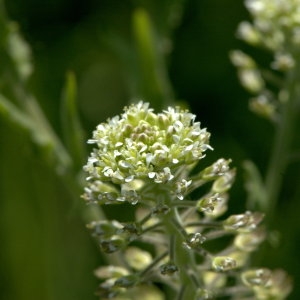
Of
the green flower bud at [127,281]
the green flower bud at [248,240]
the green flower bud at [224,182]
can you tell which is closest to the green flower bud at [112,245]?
the green flower bud at [127,281]

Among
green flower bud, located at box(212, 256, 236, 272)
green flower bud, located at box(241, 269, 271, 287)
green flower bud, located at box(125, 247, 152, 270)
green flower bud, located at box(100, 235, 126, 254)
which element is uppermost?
green flower bud, located at box(125, 247, 152, 270)

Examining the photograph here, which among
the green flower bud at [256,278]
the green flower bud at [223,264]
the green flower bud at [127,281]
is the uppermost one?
the green flower bud at [127,281]

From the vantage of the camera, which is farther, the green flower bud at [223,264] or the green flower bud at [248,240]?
the green flower bud at [248,240]

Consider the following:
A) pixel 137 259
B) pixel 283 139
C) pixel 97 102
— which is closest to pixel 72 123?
pixel 137 259

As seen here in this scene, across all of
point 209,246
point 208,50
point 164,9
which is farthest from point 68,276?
point 208,50

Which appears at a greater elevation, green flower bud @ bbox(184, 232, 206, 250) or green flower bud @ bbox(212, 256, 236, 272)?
green flower bud @ bbox(184, 232, 206, 250)

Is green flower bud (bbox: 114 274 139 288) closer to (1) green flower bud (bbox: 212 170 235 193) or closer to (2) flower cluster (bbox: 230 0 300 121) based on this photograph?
(1) green flower bud (bbox: 212 170 235 193)

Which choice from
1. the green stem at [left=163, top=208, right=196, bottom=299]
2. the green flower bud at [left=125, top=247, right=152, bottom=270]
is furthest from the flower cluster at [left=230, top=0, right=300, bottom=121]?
the green stem at [left=163, top=208, right=196, bottom=299]

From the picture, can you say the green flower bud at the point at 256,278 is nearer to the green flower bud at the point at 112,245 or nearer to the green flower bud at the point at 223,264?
the green flower bud at the point at 223,264
